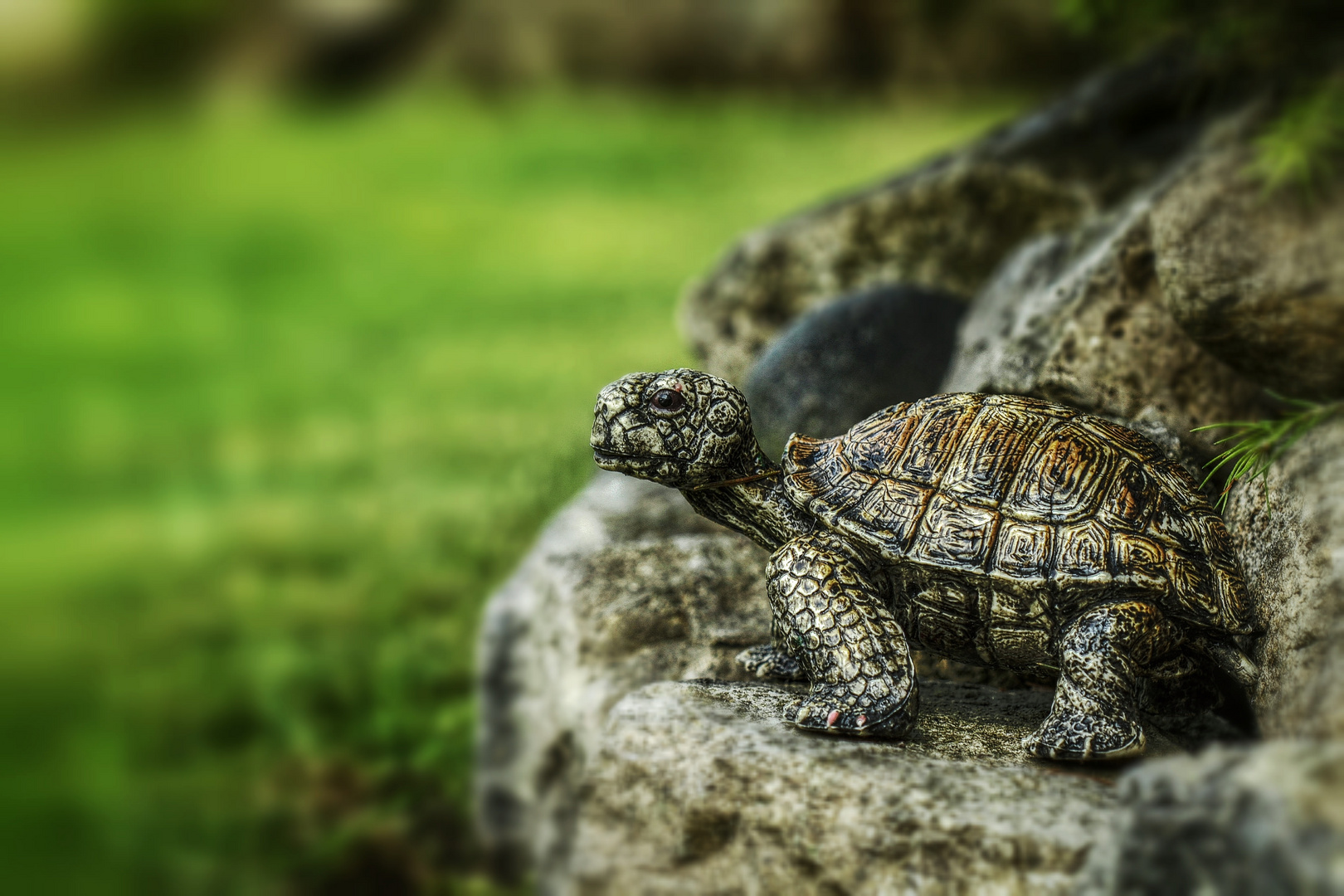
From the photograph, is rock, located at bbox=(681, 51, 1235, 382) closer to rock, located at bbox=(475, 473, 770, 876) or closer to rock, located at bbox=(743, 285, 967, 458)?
rock, located at bbox=(743, 285, 967, 458)

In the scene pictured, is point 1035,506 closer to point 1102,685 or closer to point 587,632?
point 1102,685

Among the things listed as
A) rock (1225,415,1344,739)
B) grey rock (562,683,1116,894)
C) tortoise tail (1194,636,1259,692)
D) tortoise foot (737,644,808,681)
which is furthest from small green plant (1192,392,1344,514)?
tortoise foot (737,644,808,681)

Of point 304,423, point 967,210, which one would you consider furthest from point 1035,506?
point 304,423

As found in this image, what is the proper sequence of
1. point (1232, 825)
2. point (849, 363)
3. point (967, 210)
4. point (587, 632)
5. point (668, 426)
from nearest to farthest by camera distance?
point (1232, 825) < point (668, 426) < point (587, 632) < point (849, 363) < point (967, 210)

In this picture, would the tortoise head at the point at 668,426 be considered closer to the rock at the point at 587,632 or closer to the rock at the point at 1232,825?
the rock at the point at 587,632

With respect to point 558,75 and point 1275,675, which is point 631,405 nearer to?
point 1275,675
